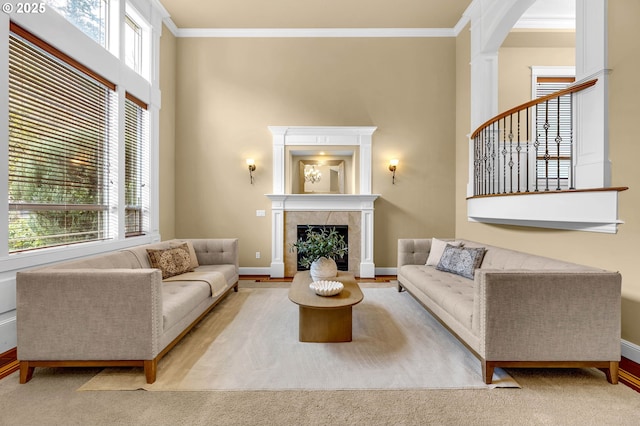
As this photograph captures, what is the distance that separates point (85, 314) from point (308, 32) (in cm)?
531

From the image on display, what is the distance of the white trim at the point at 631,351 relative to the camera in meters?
2.36

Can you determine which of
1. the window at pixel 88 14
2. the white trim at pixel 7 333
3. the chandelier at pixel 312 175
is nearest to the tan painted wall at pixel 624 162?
the chandelier at pixel 312 175

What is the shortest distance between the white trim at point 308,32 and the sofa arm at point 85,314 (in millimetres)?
4876

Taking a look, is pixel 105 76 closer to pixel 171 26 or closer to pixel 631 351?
pixel 171 26

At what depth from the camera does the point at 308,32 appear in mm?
5387

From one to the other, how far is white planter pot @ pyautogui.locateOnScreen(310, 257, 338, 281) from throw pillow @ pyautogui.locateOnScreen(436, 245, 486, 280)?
145cm

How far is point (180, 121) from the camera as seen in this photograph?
17.9 feet

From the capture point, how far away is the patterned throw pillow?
3.35 meters

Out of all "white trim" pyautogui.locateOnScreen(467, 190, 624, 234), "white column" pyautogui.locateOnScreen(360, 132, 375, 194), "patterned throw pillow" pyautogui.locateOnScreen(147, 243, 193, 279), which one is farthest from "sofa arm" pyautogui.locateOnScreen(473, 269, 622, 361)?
"white column" pyautogui.locateOnScreen(360, 132, 375, 194)

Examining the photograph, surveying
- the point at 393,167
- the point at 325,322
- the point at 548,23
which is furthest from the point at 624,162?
the point at 548,23

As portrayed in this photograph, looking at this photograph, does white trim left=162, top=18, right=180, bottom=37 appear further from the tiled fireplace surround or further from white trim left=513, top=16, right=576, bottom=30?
white trim left=513, top=16, right=576, bottom=30

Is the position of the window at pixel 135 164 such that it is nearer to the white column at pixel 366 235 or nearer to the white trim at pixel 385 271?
the white column at pixel 366 235

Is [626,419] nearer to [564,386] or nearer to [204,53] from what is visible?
[564,386]

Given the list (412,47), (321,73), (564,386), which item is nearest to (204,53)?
(321,73)
